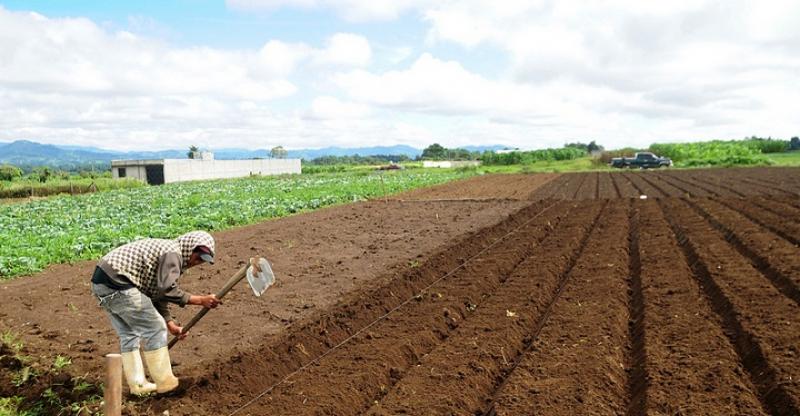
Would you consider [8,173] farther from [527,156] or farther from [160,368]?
[527,156]

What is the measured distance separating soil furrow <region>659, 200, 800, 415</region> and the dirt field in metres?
0.03

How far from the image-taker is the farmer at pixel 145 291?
5.37 metres

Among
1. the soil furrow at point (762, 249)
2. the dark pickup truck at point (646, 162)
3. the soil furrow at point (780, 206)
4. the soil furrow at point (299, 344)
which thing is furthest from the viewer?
the dark pickup truck at point (646, 162)

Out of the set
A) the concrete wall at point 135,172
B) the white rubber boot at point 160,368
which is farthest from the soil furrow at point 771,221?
the concrete wall at point 135,172

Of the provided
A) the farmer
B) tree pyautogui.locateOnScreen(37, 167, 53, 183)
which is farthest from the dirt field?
tree pyautogui.locateOnScreen(37, 167, 53, 183)

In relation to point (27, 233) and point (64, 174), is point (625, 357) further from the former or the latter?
point (64, 174)

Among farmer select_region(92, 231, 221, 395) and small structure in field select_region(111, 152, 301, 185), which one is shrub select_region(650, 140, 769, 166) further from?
farmer select_region(92, 231, 221, 395)

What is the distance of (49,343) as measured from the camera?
7504 millimetres

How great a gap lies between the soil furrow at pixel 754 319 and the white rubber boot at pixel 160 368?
5474mm

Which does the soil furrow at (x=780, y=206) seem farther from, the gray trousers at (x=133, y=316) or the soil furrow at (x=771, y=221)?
the gray trousers at (x=133, y=316)

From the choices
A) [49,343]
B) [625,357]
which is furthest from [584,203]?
[49,343]

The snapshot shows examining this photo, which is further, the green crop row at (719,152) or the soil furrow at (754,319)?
the green crop row at (719,152)

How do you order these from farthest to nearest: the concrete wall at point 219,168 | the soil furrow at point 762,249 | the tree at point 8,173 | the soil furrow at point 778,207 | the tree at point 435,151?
the tree at point 435,151 < the concrete wall at point 219,168 < the tree at point 8,173 < the soil furrow at point 778,207 < the soil furrow at point 762,249

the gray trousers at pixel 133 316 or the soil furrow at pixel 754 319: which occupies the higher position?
the gray trousers at pixel 133 316
